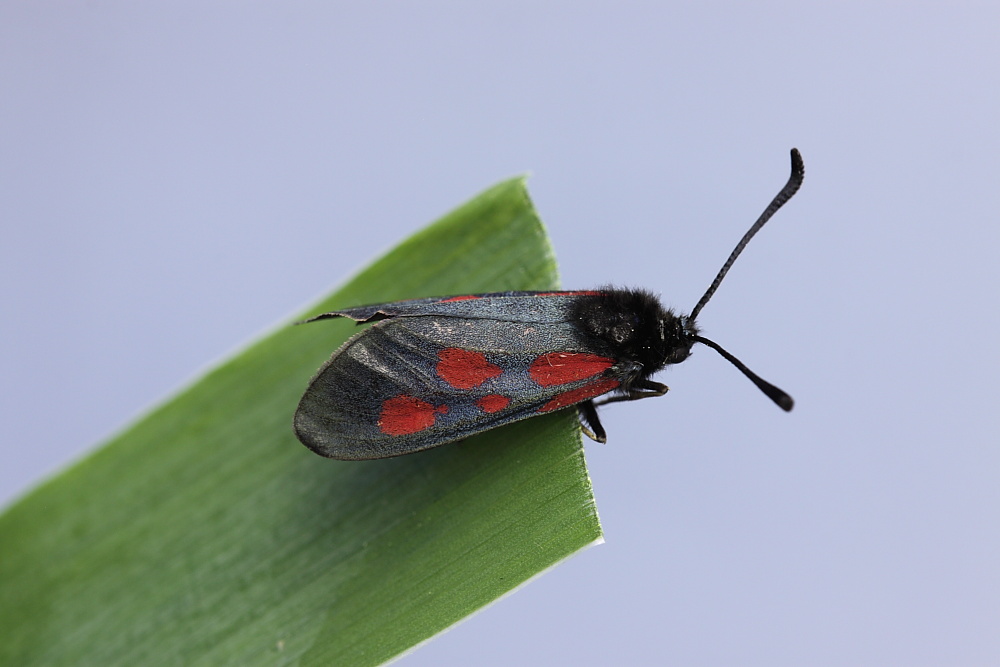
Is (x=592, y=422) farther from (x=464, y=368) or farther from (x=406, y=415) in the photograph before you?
(x=406, y=415)

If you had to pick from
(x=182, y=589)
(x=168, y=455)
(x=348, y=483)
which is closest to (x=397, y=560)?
(x=348, y=483)

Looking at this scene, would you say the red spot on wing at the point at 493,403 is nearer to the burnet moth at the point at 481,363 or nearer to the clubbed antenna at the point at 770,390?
the burnet moth at the point at 481,363

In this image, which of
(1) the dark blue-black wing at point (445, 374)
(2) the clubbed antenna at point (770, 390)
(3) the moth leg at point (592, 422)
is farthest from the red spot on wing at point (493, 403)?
(2) the clubbed antenna at point (770, 390)

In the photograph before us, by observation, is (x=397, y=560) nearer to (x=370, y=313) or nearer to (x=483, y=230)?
(x=370, y=313)

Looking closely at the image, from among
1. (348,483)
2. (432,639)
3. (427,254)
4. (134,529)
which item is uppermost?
(427,254)

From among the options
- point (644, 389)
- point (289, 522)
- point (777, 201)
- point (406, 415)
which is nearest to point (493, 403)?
point (406, 415)

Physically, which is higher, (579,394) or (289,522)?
(289,522)
